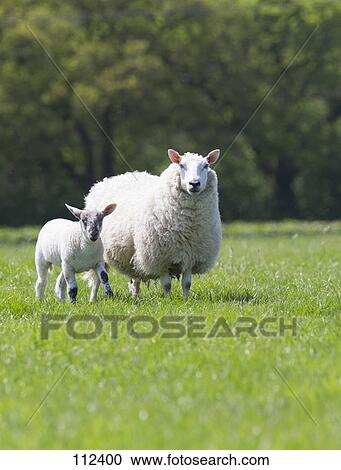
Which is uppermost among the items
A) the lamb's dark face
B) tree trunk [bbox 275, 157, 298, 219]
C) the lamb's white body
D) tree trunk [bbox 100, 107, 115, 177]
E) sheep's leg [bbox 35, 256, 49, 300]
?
the lamb's dark face

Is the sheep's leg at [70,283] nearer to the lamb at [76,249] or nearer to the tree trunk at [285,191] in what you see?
the lamb at [76,249]

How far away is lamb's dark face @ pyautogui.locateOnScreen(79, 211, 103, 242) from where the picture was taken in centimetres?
888

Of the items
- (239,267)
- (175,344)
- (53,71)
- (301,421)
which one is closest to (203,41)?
(53,71)

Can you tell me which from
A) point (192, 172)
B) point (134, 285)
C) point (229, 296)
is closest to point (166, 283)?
point (229, 296)

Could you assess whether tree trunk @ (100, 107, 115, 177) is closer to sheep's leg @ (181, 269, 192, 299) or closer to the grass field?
sheep's leg @ (181, 269, 192, 299)

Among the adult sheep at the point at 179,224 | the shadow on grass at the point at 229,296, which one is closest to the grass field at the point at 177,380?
the shadow on grass at the point at 229,296

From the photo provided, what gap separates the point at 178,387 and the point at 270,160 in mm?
32975

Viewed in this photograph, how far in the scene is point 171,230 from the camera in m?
9.75

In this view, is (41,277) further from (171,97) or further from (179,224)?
(171,97)

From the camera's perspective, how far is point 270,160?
125ft

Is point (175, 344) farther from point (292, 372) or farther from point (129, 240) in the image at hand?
point (129, 240)

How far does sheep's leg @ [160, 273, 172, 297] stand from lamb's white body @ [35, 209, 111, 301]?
715 mm

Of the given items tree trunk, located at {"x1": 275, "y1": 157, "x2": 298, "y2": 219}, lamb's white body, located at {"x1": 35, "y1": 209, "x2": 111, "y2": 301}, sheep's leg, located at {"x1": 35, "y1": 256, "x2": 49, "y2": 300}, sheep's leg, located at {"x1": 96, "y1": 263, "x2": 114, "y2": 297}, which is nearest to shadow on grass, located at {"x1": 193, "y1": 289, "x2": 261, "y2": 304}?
sheep's leg, located at {"x1": 96, "y1": 263, "x2": 114, "y2": 297}
